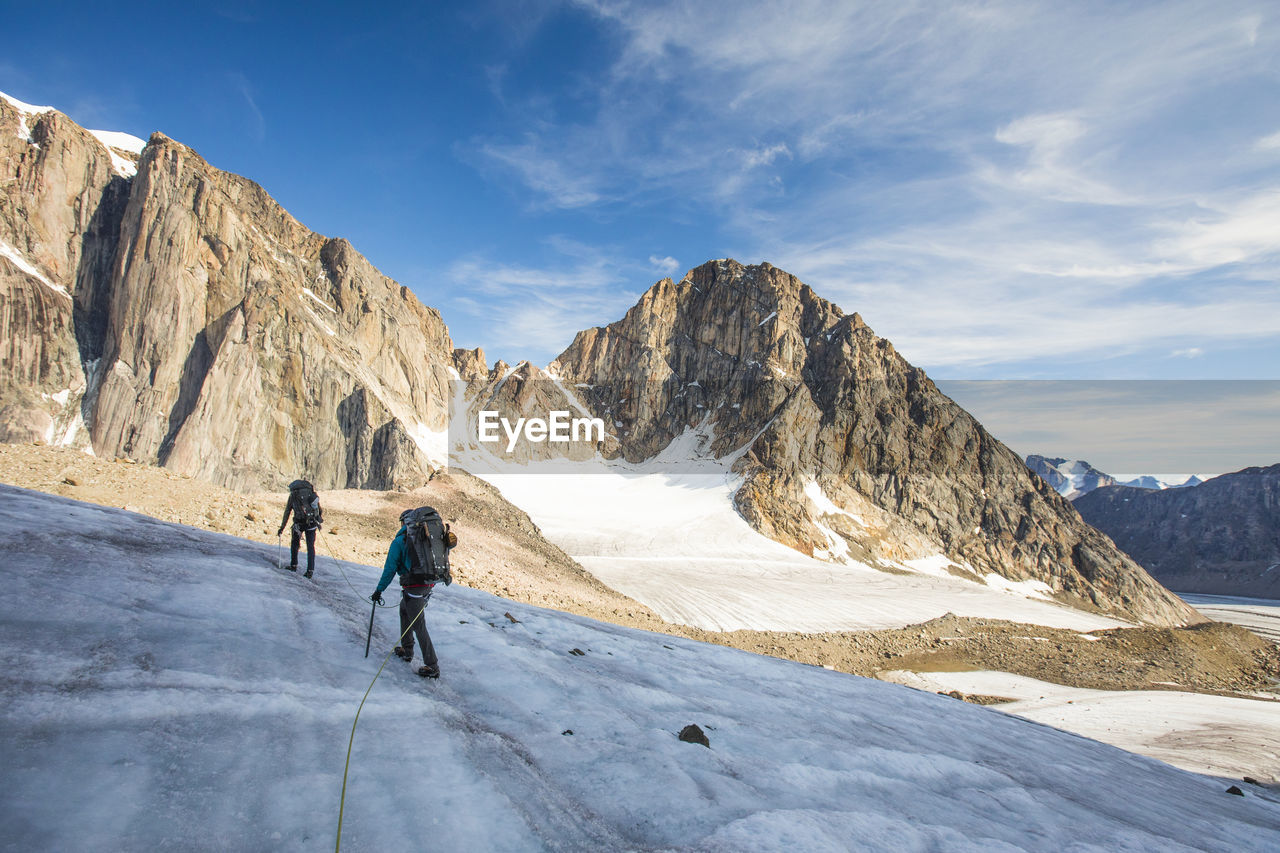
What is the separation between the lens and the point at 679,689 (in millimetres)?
8383

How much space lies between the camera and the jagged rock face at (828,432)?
76.5 meters

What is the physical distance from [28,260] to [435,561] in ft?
246

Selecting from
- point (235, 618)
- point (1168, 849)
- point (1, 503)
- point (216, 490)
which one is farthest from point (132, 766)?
point (216, 490)

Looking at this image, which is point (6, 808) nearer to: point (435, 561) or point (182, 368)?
point (435, 561)

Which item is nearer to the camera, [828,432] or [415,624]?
[415,624]

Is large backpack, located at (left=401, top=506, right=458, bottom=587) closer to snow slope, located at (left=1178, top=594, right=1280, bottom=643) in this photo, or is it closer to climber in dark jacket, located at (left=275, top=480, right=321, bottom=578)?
climber in dark jacket, located at (left=275, top=480, right=321, bottom=578)

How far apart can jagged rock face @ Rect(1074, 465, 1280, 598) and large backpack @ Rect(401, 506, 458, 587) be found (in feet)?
679

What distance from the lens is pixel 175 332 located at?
184 ft

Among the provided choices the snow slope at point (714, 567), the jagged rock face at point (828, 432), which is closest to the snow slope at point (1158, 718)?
the snow slope at point (714, 567)

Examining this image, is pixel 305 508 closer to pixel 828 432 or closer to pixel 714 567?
pixel 714 567

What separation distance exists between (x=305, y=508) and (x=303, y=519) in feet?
0.97

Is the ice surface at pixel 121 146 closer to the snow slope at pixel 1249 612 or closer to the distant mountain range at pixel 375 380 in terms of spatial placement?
the distant mountain range at pixel 375 380

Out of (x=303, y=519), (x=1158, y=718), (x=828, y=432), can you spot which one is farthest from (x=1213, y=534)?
(x=303, y=519)

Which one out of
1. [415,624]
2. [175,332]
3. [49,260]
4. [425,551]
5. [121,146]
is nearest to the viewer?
[415,624]
